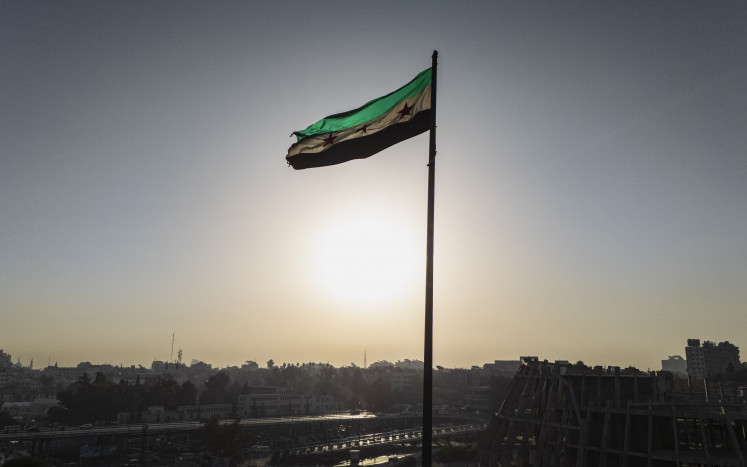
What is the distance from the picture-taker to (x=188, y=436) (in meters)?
96.3

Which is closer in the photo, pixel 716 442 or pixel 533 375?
pixel 716 442

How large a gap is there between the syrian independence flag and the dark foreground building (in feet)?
74.9

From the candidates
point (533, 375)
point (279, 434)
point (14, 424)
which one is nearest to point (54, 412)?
point (14, 424)

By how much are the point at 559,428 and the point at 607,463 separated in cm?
316

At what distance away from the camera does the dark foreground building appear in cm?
2641

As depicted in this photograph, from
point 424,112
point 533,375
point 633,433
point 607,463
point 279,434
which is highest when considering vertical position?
point 424,112

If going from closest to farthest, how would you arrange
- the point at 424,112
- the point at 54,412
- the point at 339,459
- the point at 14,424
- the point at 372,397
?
the point at 424,112
the point at 339,459
the point at 14,424
the point at 54,412
the point at 372,397

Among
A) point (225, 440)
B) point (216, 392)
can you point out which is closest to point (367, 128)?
point (225, 440)

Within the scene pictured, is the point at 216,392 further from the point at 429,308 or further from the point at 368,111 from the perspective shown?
the point at 429,308

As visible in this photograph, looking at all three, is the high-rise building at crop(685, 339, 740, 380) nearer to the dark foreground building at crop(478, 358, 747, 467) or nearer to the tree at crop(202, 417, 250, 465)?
the tree at crop(202, 417, 250, 465)

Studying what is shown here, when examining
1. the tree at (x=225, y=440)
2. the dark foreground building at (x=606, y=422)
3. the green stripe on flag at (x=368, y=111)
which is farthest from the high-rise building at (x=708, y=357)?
the green stripe on flag at (x=368, y=111)

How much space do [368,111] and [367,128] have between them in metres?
0.57

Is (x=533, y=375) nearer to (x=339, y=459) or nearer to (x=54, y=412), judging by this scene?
(x=339, y=459)

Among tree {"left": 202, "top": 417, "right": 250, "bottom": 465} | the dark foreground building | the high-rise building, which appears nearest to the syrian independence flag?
the dark foreground building
